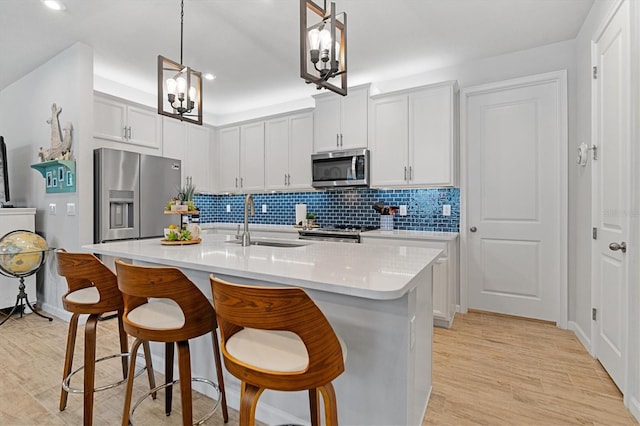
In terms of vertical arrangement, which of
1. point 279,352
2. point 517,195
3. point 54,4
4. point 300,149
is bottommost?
point 279,352

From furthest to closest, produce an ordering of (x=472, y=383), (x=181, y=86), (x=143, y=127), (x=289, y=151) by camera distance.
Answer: (x=289, y=151)
(x=143, y=127)
(x=181, y=86)
(x=472, y=383)

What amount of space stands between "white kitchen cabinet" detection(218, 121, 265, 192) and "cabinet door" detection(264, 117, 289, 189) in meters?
0.10

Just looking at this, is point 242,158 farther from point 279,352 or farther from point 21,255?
point 279,352

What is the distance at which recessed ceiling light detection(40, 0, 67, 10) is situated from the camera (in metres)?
2.58


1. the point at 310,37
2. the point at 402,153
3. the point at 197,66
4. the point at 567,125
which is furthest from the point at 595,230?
the point at 197,66

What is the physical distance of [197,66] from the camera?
3.79 metres

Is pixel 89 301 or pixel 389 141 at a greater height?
pixel 389 141

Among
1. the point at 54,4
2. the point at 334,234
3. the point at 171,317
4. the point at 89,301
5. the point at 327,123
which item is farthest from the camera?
the point at 327,123

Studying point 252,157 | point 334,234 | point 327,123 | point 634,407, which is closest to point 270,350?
point 634,407

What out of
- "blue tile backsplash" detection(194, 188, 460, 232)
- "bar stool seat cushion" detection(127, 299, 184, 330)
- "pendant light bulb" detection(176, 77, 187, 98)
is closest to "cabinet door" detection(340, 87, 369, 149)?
"blue tile backsplash" detection(194, 188, 460, 232)

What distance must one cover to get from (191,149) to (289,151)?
154 centimetres

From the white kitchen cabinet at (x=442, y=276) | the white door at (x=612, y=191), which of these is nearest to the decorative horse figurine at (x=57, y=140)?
the white kitchen cabinet at (x=442, y=276)

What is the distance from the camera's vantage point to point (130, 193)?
355cm

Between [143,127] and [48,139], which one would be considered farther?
[143,127]
